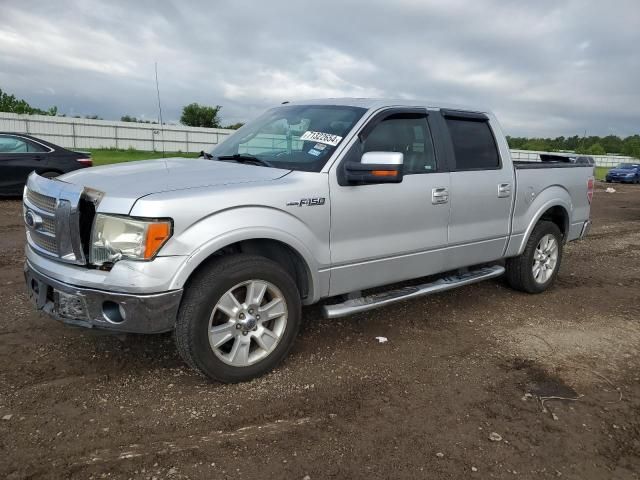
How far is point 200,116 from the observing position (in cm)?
5650

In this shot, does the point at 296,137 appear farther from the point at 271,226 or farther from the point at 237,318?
the point at 237,318

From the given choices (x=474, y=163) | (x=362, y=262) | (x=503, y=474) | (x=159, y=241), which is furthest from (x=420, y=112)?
(x=503, y=474)

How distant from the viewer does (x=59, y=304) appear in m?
3.17

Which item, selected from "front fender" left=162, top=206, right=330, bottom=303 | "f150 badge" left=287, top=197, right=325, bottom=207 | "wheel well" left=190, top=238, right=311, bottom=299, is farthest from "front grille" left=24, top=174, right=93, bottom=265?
"f150 badge" left=287, top=197, right=325, bottom=207

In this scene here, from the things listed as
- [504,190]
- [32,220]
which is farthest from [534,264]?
[32,220]

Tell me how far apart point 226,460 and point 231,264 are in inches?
43.8

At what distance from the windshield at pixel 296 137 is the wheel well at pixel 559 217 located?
2.83m

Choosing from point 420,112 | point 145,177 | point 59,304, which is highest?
point 420,112

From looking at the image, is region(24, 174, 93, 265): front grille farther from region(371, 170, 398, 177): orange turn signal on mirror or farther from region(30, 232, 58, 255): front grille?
region(371, 170, 398, 177): orange turn signal on mirror

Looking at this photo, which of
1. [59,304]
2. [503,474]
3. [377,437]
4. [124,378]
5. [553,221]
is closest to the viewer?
[503,474]

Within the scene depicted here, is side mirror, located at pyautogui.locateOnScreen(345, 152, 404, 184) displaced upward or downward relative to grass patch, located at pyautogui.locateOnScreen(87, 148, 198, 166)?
upward

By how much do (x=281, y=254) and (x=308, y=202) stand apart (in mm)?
418

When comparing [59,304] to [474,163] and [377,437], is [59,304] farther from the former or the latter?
[474,163]

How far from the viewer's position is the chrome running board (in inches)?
149
